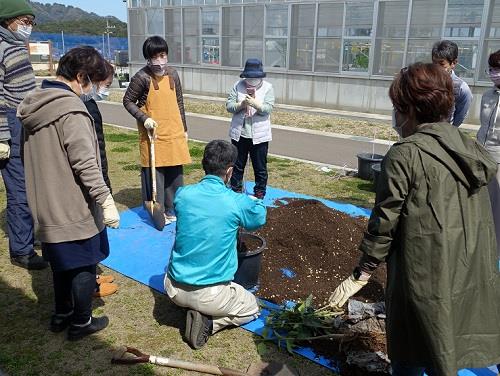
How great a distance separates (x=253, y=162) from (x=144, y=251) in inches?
74.7

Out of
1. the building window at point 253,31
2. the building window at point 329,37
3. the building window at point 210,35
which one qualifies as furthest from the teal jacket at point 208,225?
the building window at point 210,35

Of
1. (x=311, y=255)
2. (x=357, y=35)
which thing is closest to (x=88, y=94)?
(x=311, y=255)

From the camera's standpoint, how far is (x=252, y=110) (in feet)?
17.6

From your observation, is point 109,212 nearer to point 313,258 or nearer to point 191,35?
point 313,258

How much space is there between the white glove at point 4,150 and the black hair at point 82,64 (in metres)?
1.22

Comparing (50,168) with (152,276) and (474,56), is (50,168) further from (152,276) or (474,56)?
(474,56)

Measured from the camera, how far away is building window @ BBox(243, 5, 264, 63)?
16.1m

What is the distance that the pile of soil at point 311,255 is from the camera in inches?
147

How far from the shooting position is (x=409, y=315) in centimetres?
197

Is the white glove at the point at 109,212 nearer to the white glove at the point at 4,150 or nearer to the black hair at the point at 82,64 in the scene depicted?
the black hair at the point at 82,64

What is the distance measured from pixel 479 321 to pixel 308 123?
11.0 meters

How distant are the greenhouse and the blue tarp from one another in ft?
30.9

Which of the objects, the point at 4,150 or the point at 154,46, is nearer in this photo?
the point at 4,150

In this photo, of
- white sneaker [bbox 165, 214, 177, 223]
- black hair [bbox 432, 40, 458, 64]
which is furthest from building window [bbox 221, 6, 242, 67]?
black hair [bbox 432, 40, 458, 64]
